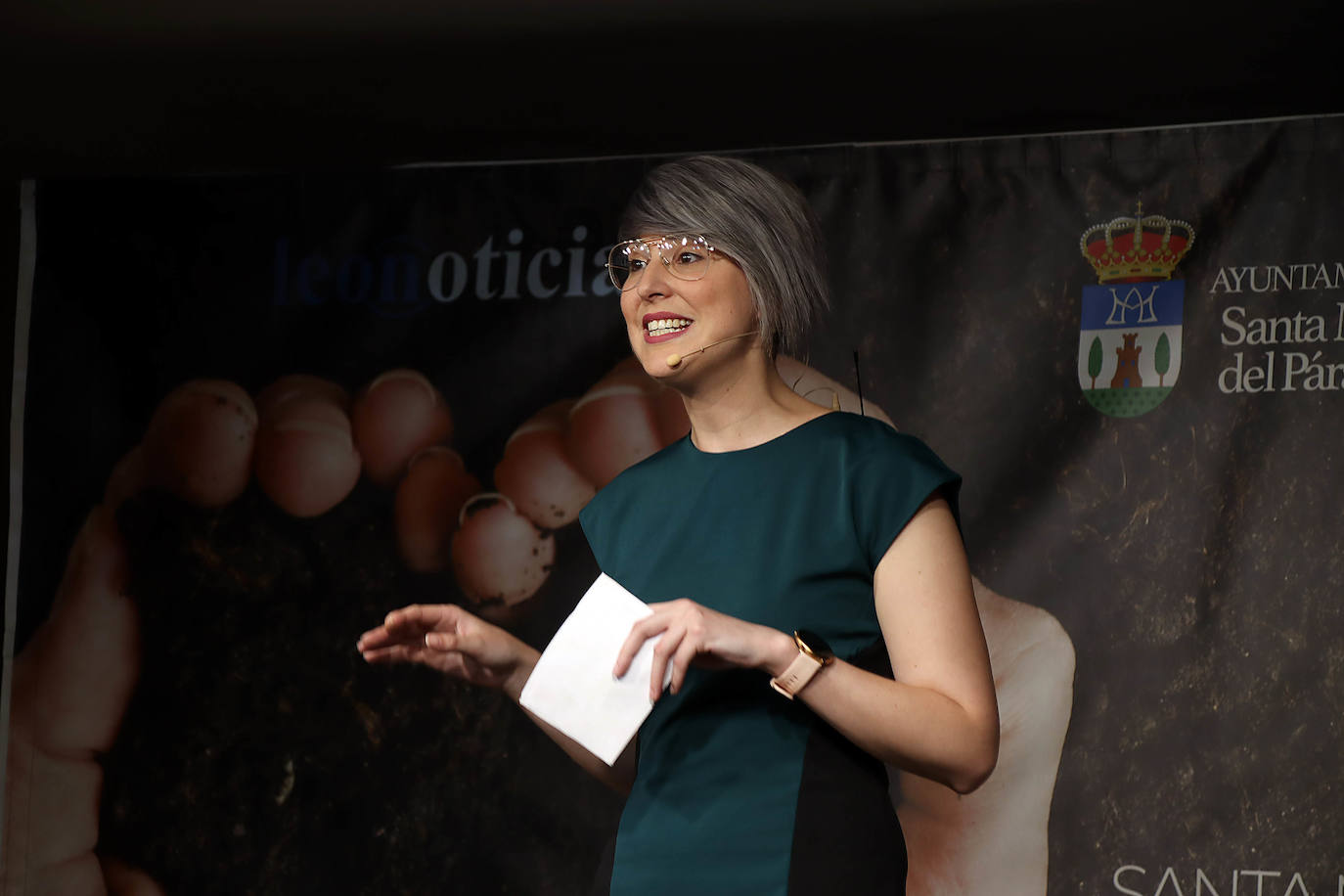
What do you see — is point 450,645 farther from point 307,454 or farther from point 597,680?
point 307,454

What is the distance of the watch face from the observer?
114 centimetres

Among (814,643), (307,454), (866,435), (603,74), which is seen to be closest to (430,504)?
(307,454)

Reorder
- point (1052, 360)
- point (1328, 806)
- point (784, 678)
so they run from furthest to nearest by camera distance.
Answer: point (1052, 360)
point (1328, 806)
point (784, 678)

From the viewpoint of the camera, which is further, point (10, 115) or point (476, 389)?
point (10, 115)

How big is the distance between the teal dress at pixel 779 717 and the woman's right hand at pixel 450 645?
16 cm

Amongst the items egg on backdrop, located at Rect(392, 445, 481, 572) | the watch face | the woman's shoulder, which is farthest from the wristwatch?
egg on backdrop, located at Rect(392, 445, 481, 572)

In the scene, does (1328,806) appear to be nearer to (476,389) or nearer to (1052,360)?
(1052,360)

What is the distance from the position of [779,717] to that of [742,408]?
13.1 inches

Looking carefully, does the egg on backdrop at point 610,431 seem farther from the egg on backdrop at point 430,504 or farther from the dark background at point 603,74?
the dark background at point 603,74

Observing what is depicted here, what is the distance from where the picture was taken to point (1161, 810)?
256 cm

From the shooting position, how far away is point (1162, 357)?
2.66 meters

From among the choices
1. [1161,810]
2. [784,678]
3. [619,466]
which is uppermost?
[619,466]

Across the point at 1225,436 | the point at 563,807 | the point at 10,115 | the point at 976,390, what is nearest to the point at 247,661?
the point at 563,807

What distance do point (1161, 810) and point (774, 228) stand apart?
1709mm
